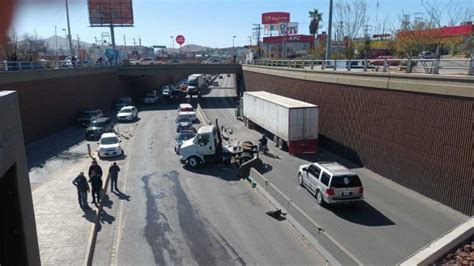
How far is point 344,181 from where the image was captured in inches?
649

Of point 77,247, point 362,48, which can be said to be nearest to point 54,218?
point 77,247

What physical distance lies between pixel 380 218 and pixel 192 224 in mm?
7686

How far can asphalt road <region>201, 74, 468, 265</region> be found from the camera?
43.2ft

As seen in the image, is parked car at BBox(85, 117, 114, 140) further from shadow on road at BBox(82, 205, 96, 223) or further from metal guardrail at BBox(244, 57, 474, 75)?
metal guardrail at BBox(244, 57, 474, 75)

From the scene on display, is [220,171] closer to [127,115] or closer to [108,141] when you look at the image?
[108,141]

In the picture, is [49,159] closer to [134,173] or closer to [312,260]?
[134,173]

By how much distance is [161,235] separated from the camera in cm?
1448

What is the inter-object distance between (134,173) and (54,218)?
26.1 ft

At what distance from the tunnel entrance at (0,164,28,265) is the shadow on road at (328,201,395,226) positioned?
12.7m

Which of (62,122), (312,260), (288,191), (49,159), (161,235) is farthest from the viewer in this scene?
(62,122)

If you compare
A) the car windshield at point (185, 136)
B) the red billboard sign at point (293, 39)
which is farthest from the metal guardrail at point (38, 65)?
the red billboard sign at point (293, 39)

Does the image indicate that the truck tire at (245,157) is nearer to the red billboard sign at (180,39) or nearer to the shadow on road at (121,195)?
the shadow on road at (121,195)

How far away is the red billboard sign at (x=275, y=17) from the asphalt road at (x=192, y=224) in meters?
104

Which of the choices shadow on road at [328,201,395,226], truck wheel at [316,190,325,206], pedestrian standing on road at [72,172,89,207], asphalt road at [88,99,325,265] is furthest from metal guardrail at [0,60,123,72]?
shadow on road at [328,201,395,226]
